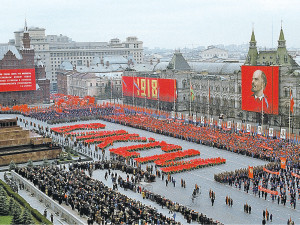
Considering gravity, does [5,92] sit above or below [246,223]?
above

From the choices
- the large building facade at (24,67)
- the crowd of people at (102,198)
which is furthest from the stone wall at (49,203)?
the large building facade at (24,67)

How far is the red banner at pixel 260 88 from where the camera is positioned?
261ft

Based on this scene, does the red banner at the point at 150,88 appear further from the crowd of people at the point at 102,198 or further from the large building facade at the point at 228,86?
the crowd of people at the point at 102,198

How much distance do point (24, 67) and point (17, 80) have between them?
Answer: 6042 mm

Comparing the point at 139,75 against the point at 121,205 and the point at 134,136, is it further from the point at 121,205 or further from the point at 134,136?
the point at 121,205

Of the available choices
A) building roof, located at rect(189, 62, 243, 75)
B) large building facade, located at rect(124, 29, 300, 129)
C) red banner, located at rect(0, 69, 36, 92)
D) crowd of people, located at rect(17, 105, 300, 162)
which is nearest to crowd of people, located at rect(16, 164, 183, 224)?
crowd of people, located at rect(17, 105, 300, 162)

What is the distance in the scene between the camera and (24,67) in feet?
411

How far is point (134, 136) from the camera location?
Answer: 72438 mm

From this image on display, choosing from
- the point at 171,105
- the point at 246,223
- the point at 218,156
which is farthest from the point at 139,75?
the point at 246,223

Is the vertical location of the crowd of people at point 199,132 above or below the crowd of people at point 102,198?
above

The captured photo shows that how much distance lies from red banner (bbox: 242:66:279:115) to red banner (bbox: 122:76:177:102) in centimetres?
2197

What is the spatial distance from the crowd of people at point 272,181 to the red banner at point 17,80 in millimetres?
84707

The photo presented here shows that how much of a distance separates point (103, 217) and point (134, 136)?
37.4 metres

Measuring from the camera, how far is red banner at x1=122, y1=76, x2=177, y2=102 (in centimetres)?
10556
